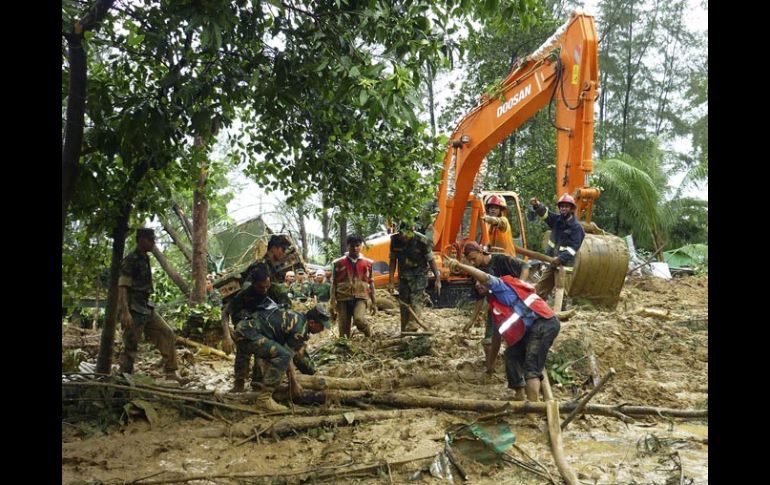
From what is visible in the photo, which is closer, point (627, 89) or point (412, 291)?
point (412, 291)

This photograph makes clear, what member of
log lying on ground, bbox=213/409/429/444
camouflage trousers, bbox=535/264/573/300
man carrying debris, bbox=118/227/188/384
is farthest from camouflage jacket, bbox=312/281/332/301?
log lying on ground, bbox=213/409/429/444

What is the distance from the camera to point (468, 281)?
474 inches

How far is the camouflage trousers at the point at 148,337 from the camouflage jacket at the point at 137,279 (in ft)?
0.34

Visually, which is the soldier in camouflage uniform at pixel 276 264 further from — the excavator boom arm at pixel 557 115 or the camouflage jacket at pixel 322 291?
the camouflage jacket at pixel 322 291

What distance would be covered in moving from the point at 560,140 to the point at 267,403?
542 centimetres

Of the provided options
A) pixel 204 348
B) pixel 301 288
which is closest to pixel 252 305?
pixel 204 348

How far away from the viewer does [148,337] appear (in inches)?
282

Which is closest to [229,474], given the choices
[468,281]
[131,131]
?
[131,131]

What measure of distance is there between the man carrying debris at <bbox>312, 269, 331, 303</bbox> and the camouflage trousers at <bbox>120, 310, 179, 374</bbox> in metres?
6.55

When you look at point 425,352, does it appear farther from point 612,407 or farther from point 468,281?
point 468,281

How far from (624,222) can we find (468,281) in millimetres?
11517

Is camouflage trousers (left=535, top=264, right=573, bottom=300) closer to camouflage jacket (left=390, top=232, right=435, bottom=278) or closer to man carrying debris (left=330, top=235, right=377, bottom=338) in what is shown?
camouflage jacket (left=390, top=232, right=435, bottom=278)

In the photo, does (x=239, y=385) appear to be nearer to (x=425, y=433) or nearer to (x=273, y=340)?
(x=273, y=340)

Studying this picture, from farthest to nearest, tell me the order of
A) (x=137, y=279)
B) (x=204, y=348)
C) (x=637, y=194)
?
(x=637, y=194), (x=204, y=348), (x=137, y=279)
